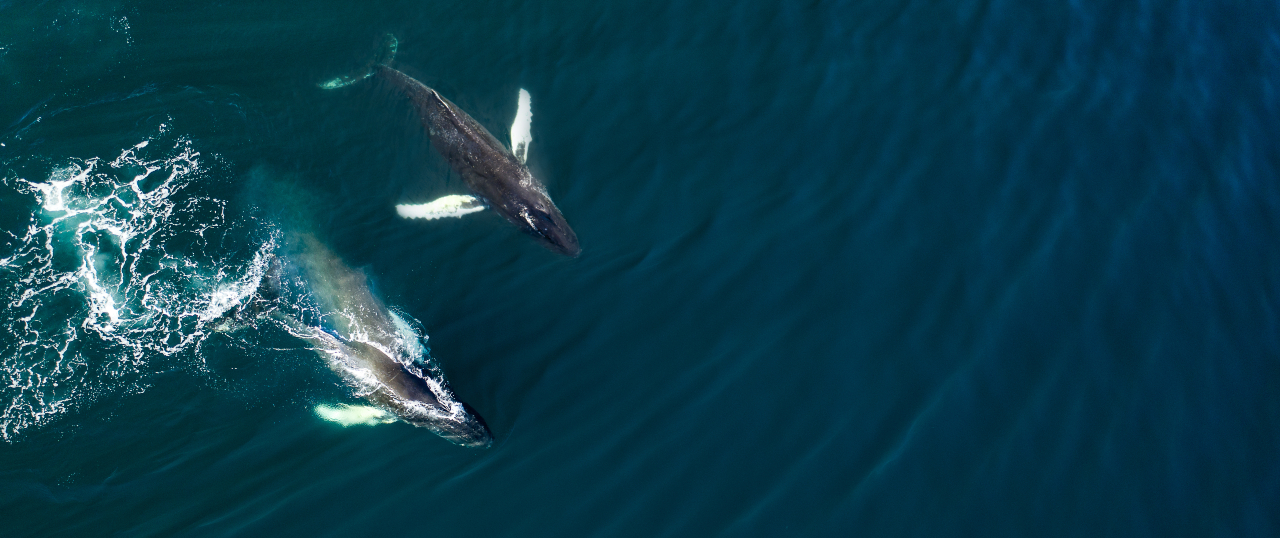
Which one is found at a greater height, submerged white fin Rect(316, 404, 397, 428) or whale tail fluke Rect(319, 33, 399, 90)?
whale tail fluke Rect(319, 33, 399, 90)

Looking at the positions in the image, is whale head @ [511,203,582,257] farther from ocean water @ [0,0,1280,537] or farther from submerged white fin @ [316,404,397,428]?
submerged white fin @ [316,404,397,428]

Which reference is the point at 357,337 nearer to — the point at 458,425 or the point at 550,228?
the point at 458,425

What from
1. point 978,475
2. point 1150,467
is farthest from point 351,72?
point 1150,467

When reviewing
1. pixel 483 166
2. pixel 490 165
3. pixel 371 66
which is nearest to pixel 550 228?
pixel 490 165

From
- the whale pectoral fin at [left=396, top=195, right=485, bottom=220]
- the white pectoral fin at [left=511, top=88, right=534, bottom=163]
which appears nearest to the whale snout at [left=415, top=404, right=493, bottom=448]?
the whale pectoral fin at [left=396, top=195, right=485, bottom=220]

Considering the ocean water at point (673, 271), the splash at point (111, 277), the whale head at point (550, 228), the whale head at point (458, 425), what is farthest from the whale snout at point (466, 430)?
the splash at point (111, 277)

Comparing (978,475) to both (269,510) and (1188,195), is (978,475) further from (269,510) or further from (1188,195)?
(269,510)
